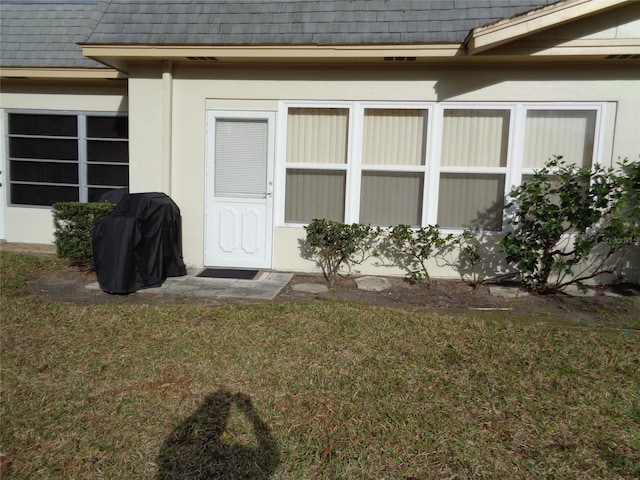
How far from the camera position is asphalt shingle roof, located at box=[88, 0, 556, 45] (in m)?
6.16

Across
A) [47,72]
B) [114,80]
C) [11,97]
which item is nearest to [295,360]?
[114,80]

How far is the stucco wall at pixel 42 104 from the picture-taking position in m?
8.47

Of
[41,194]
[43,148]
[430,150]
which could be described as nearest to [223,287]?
[430,150]

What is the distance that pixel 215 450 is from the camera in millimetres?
2910

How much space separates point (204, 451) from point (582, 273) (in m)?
5.41

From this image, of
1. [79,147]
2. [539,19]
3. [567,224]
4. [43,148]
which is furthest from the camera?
[43,148]

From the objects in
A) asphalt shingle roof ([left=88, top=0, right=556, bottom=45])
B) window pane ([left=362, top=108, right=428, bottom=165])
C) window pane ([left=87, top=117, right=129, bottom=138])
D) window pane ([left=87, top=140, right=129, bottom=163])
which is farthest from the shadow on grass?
window pane ([left=87, top=117, right=129, bottom=138])

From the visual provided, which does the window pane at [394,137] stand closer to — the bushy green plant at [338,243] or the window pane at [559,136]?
the bushy green plant at [338,243]

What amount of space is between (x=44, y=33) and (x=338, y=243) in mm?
6795

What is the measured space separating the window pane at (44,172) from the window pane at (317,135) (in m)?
4.41

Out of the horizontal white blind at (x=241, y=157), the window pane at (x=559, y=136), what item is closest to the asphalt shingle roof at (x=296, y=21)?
the horizontal white blind at (x=241, y=157)

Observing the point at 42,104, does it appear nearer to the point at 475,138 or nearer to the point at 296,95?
the point at 296,95

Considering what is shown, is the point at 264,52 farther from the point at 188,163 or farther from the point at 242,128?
the point at 188,163

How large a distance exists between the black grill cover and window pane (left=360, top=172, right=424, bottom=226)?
2653 mm
